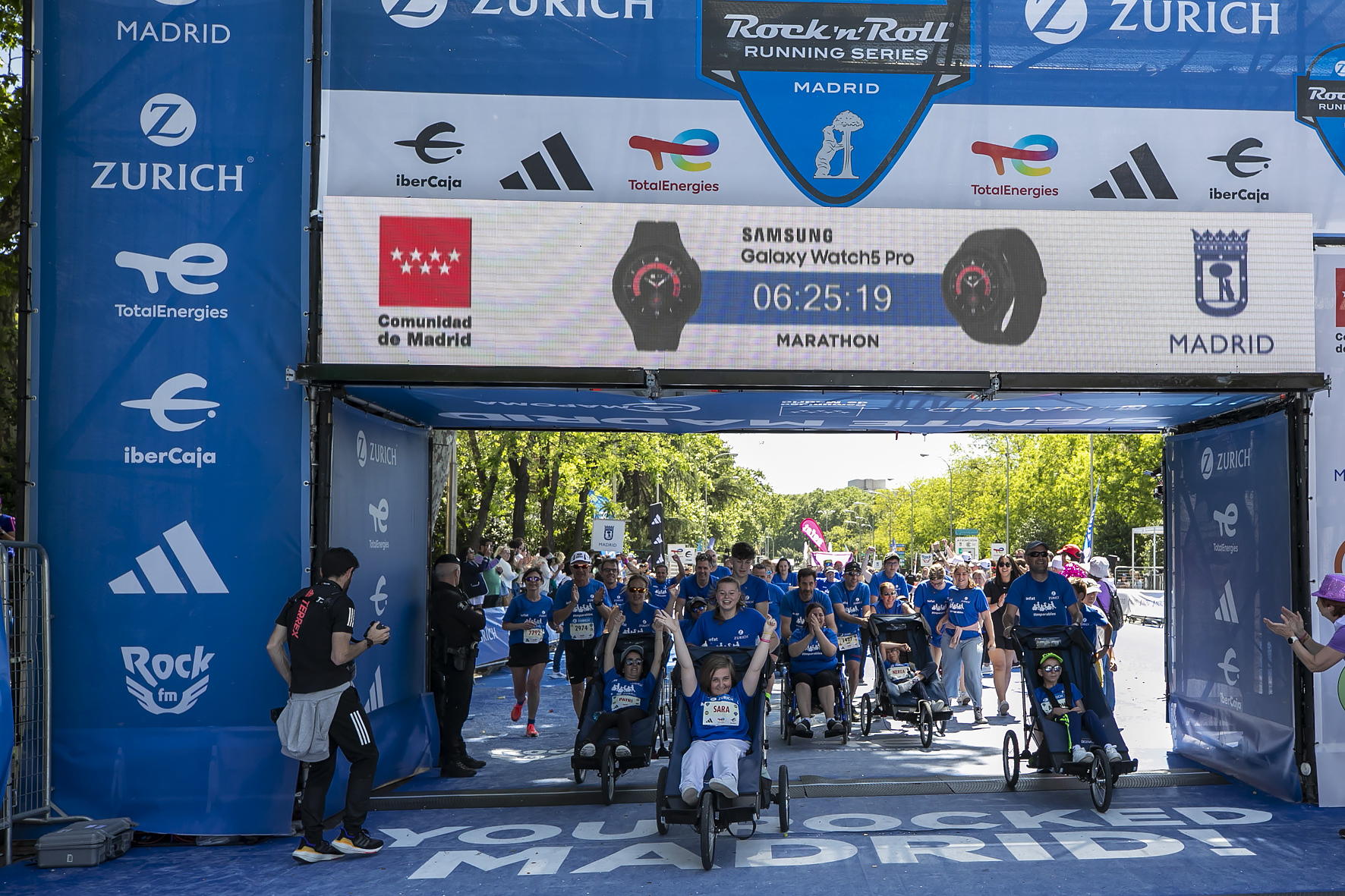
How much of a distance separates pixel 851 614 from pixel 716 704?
5.80 m

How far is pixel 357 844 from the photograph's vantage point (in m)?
6.69

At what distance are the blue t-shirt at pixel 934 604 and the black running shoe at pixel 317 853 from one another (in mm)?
7400

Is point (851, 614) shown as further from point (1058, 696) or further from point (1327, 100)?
point (1327, 100)

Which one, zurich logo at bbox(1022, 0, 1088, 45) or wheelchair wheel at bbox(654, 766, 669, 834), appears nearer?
wheelchair wheel at bbox(654, 766, 669, 834)

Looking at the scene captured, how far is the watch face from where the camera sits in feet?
24.6

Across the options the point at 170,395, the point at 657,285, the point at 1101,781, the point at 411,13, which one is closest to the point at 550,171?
the point at 657,285

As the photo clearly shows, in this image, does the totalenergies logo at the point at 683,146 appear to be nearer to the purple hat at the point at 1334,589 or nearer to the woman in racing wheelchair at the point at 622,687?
the woman in racing wheelchair at the point at 622,687

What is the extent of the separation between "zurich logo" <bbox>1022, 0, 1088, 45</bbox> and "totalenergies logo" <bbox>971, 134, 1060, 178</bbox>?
82 centimetres

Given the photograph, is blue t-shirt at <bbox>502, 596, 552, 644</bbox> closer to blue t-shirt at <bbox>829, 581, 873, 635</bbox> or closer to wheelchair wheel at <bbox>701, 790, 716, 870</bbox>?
blue t-shirt at <bbox>829, 581, 873, 635</bbox>

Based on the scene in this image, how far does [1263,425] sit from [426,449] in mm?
7309

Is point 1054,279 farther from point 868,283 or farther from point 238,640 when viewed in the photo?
point 238,640

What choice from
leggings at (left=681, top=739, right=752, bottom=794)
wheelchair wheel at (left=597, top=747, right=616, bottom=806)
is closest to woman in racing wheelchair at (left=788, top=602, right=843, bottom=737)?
wheelchair wheel at (left=597, top=747, right=616, bottom=806)

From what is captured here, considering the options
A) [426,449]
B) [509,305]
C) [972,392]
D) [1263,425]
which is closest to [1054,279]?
[972,392]

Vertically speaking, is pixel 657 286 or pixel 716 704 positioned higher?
pixel 657 286
